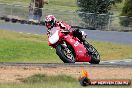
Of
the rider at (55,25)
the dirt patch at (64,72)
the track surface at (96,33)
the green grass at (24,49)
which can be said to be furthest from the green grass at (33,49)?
the dirt patch at (64,72)

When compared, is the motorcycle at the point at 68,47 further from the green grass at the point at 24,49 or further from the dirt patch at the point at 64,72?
the green grass at the point at 24,49

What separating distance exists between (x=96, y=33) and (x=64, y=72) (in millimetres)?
21566

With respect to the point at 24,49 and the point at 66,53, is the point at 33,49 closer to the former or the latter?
the point at 24,49

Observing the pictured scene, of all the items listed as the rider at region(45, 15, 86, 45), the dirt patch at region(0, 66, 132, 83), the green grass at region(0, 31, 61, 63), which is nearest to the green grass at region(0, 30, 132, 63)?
the green grass at region(0, 31, 61, 63)

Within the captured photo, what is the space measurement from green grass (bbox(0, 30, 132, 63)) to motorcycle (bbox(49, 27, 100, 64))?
7860mm

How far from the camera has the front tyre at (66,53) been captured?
16734 millimetres

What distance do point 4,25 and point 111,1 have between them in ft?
33.1

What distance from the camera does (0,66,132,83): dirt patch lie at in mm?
14443

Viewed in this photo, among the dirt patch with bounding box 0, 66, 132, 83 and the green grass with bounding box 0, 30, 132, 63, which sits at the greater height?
the dirt patch with bounding box 0, 66, 132, 83

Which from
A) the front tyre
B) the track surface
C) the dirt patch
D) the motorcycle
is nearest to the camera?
the dirt patch

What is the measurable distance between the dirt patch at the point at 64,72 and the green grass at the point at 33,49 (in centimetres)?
883

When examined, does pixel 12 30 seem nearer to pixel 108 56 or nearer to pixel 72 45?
pixel 108 56

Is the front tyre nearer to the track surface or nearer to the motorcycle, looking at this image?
the motorcycle

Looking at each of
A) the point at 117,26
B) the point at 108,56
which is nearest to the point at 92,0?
the point at 117,26
